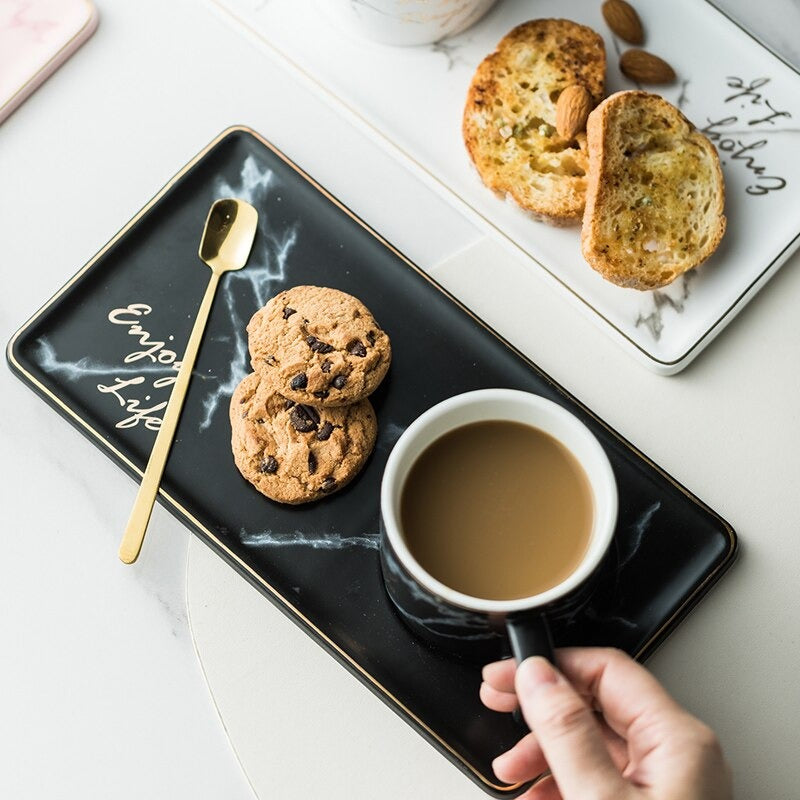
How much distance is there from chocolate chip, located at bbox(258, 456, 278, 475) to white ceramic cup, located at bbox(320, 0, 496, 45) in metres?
0.55

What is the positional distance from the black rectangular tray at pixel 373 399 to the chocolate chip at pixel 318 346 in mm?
91

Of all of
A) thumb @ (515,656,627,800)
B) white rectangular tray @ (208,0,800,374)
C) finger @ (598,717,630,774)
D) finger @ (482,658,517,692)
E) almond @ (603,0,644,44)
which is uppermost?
almond @ (603,0,644,44)

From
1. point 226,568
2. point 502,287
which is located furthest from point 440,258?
point 226,568

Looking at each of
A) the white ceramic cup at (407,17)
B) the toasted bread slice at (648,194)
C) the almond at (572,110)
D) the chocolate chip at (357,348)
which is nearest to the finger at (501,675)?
the chocolate chip at (357,348)

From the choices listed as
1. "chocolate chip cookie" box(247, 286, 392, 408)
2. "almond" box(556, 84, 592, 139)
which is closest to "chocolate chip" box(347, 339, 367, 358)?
"chocolate chip cookie" box(247, 286, 392, 408)

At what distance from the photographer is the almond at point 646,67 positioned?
118 centimetres

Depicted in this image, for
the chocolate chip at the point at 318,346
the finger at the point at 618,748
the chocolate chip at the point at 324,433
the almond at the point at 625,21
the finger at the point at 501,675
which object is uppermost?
the almond at the point at 625,21

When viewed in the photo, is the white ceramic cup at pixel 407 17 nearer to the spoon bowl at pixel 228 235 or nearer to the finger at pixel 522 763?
the spoon bowl at pixel 228 235

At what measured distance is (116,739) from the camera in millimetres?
1146

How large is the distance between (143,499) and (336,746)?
14.0 inches

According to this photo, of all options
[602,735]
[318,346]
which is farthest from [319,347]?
[602,735]

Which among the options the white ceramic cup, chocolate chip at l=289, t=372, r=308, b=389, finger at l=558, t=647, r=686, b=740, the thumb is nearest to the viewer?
the thumb

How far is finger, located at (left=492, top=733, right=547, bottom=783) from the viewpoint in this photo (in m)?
0.98

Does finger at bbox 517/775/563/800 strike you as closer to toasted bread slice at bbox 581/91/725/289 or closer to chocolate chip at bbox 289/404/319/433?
chocolate chip at bbox 289/404/319/433
